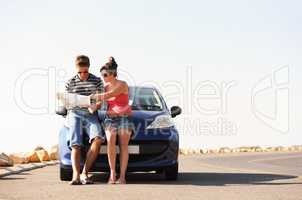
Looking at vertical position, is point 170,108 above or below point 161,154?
above

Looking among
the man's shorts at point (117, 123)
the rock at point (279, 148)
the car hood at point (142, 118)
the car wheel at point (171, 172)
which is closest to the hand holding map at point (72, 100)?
the man's shorts at point (117, 123)

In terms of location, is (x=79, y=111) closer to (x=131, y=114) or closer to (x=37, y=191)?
(x=131, y=114)

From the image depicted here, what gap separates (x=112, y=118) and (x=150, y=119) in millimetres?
699

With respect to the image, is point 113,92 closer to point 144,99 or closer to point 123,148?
point 123,148

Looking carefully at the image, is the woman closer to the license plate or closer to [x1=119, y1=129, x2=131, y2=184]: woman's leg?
[x1=119, y1=129, x2=131, y2=184]: woman's leg

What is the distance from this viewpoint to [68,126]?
976 centimetres

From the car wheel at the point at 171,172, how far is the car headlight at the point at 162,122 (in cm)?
63

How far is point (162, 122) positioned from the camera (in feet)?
33.1

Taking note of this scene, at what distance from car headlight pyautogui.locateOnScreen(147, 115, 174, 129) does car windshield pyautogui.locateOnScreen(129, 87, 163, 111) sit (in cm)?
46

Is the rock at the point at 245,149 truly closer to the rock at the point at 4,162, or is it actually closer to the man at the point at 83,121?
the rock at the point at 4,162

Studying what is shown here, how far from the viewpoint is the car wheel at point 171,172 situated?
10164 millimetres

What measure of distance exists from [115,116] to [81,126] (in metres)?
0.52

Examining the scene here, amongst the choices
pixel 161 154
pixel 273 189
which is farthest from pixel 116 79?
pixel 273 189

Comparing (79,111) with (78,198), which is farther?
(79,111)
